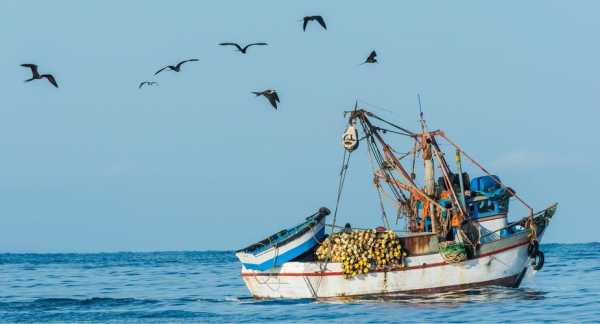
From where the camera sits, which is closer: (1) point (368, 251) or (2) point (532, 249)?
(1) point (368, 251)

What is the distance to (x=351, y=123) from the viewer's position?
3906cm

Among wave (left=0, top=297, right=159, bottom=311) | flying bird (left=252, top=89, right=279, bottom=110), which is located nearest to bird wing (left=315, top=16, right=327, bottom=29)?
flying bird (left=252, top=89, right=279, bottom=110)

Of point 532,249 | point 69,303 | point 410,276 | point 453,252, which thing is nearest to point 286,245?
point 410,276

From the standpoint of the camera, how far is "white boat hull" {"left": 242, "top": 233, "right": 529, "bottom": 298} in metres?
37.0

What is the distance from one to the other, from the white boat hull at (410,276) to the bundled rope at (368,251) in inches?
11.8

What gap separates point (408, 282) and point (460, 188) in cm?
390

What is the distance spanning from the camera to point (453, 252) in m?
36.8

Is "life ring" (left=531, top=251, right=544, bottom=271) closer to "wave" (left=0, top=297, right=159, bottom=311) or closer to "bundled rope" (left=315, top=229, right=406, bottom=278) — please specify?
"bundled rope" (left=315, top=229, right=406, bottom=278)

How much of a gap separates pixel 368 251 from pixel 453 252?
2695 millimetres

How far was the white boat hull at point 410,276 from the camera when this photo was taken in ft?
121

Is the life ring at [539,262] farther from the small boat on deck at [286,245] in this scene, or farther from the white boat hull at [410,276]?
the small boat on deck at [286,245]

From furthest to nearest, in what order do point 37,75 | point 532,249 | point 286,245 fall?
1. point 532,249
2. point 286,245
3. point 37,75

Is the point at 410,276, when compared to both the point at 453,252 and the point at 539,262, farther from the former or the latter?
the point at 539,262

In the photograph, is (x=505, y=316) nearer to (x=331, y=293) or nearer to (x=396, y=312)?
(x=396, y=312)
